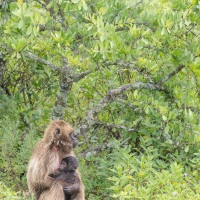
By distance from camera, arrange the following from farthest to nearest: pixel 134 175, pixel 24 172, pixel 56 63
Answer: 1. pixel 56 63
2. pixel 24 172
3. pixel 134 175

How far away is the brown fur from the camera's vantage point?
760 centimetres

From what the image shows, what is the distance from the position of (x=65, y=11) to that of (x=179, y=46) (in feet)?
5.62

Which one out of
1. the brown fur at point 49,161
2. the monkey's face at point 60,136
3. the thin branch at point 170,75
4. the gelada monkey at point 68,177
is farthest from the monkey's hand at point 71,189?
the thin branch at point 170,75

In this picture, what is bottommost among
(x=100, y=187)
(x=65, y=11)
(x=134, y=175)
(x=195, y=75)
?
(x=100, y=187)

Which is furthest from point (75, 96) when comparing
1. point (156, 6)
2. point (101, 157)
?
point (156, 6)

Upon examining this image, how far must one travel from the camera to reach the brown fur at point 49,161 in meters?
7.60

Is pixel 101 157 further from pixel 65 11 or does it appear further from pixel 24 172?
pixel 65 11

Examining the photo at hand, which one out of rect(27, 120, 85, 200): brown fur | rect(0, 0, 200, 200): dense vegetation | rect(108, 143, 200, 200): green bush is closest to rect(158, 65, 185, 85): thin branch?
rect(0, 0, 200, 200): dense vegetation

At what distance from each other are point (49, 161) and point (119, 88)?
1.66 metres

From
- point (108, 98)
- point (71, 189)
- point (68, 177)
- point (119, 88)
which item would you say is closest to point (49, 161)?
point (68, 177)

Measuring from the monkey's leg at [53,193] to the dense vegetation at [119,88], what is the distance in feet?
0.87

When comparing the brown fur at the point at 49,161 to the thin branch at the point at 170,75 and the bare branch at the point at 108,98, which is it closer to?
the bare branch at the point at 108,98

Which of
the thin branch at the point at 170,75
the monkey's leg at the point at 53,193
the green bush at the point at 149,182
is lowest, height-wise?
the monkey's leg at the point at 53,193

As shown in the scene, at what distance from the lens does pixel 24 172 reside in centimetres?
866
